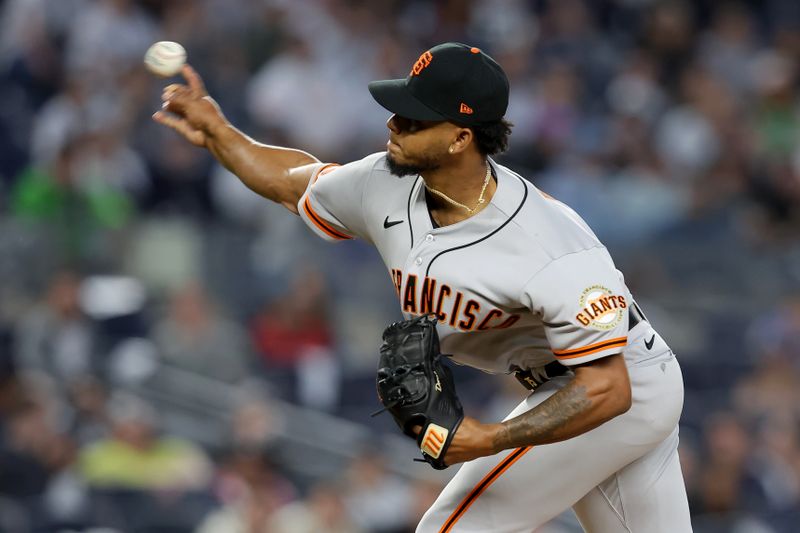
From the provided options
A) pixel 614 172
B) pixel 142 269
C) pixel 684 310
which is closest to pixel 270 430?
pixel 142 269

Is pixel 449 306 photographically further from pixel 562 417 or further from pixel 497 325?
pixel 562 417

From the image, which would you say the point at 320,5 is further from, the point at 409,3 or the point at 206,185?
the point at 206,185

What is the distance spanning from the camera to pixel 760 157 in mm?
9922

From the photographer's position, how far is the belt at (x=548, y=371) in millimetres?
3887

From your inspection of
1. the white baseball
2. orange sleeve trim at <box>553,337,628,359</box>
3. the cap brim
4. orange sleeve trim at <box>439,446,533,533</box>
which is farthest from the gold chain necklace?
the white baseball

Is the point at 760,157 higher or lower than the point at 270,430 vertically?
higher

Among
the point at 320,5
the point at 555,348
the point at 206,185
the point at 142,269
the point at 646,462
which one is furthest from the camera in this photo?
the point at 320,5

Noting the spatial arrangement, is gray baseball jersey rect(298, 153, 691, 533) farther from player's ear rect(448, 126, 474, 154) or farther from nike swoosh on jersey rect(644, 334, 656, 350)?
player's ear rect(448, 126, 474, 154)

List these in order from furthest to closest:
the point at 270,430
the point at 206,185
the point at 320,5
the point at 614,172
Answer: the point at 320,5 < the point at 614,172 < the point at 206,185 < the point at 270,430

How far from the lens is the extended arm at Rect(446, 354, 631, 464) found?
3.52 m

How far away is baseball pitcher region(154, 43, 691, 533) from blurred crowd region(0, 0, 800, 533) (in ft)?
10.9

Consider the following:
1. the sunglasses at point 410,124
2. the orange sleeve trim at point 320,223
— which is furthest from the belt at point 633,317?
the orange sleeve trim at point 320,223

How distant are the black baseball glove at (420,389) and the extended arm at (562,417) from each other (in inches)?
1.6

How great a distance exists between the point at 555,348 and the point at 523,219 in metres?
0.37
